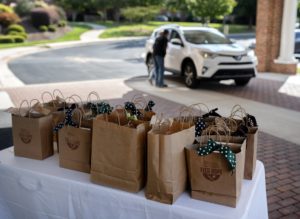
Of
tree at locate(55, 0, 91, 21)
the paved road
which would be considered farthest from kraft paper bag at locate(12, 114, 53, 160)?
tree at locate(55, 0, 91, 21)

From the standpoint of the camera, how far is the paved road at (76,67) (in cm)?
1345

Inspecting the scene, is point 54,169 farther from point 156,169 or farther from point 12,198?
point 156,169

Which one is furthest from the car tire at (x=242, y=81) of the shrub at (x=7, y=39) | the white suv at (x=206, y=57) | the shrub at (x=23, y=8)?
the shrub at (x=23, y=8)

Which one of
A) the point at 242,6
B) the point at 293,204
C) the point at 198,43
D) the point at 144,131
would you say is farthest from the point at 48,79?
the point at 242,6

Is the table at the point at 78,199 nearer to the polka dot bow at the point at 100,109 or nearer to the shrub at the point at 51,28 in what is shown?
the polka dot bow at the point at 100,109

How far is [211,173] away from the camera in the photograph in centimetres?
220

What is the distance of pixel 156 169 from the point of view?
2.23 meters

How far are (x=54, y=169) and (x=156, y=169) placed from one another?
2.94ft

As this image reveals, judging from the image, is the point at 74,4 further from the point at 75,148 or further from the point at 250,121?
the point at 250,121

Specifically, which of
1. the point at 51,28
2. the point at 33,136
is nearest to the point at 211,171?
the point at 33,136

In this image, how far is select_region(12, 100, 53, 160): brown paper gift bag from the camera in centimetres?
288

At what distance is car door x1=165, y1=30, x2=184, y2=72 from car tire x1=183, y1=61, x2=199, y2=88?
0.35 meters

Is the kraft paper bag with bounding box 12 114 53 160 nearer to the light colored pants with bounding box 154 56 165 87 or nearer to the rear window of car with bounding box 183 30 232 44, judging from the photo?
the light colored pants with bounding box 154 56 165 87

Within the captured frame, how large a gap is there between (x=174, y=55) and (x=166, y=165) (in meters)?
9.92
